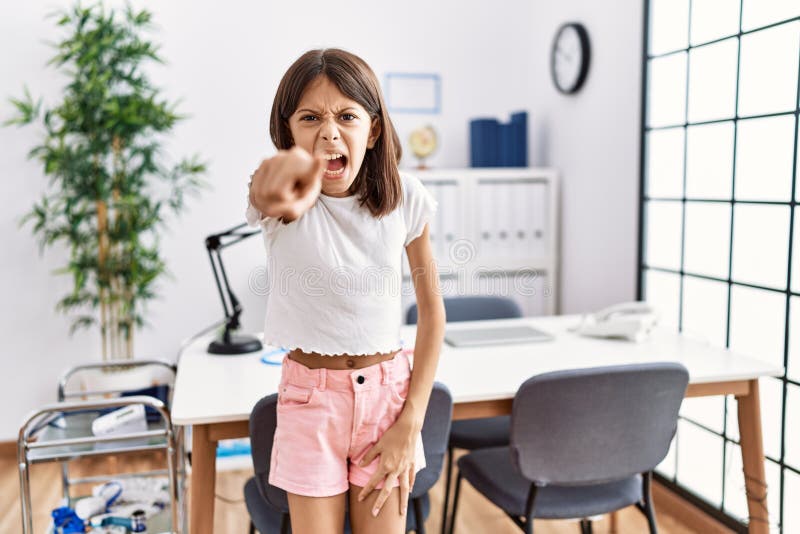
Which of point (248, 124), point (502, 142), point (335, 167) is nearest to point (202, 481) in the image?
point (335, 167)

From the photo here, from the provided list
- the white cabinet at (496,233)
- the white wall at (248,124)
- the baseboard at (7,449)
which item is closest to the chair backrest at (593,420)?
the white wall at (248,124)

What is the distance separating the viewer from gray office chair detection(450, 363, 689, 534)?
1.65 metres

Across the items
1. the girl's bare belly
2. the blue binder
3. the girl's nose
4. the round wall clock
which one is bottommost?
the girl's bare belly

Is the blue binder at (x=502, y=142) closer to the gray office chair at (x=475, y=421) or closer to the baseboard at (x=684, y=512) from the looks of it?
the gray office chair at (x=475, y=421)

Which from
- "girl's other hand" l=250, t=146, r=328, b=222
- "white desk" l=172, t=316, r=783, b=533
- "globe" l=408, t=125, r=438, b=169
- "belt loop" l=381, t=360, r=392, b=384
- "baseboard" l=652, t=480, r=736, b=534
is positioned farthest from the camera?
"globe" l=408, t=125, r=438, b=169

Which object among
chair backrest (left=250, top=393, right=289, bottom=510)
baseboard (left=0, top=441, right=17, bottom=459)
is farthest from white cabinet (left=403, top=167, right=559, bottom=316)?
baseboard (left=0, top=441, right=17, bottom=459)

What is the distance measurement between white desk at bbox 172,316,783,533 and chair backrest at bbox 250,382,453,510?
0.07m

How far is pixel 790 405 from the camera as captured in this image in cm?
221

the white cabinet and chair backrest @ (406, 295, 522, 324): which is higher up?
the white cabinet

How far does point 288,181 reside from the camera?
0.90 m

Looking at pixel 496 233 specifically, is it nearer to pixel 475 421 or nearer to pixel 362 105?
pixel 475 421

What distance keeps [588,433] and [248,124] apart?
2.45 m

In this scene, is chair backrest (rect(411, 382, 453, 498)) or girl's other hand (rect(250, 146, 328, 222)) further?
chair backrest (rect(411, 382, 453, 498))

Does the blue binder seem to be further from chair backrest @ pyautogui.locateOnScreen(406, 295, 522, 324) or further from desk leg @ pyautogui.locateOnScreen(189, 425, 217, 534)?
desk leg @ pyautogui.locateOnScreen(189, 425, 217, 534)
